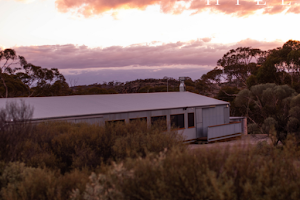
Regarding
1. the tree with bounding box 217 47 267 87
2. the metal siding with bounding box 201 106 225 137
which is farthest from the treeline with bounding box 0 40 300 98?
the metal siding with bounding box 201 106 225 137

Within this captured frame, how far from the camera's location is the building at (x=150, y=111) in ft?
38.7

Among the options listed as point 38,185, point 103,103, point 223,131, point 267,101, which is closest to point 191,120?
point 223,131

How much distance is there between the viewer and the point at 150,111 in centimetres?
1398

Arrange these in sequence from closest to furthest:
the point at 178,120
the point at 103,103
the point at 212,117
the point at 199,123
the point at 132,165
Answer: the point at 132,165
the point at 103,103
the point at 178,120
the point at 199,123
the point at 212,117

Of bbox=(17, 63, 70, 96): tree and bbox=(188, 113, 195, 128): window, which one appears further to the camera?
bbox=(17, 63, 70, 96): tree

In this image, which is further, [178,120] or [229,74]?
[229,74]

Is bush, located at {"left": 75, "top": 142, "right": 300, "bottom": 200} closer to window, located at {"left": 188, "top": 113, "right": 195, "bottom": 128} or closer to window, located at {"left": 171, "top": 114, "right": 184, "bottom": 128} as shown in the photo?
window, located at {"left": 171, "top": 114, "right": 184, "bottom": 128}

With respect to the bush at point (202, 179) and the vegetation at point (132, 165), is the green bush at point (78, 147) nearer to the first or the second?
the vegetation at point (132, 165)

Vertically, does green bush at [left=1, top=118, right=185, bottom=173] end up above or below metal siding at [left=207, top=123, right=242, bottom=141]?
above

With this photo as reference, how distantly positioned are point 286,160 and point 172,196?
194 centimetres

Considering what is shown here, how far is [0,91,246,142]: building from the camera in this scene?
11.8 meters

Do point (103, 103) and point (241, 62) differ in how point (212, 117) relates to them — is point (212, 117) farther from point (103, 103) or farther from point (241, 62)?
point (241, 62)

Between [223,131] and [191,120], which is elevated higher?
[191,120]

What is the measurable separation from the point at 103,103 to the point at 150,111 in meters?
2.56
